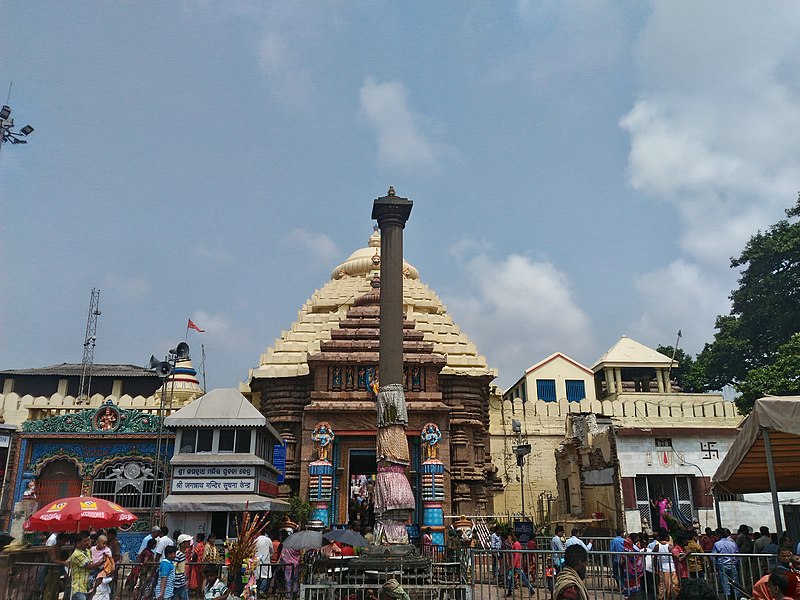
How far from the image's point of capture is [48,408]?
1173 inches

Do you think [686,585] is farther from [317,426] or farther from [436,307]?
[436,307]

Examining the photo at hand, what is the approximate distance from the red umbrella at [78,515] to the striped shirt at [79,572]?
10.3 feet

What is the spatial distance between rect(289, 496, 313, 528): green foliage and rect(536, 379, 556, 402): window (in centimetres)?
2640

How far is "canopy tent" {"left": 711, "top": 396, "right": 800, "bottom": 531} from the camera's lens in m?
10.6

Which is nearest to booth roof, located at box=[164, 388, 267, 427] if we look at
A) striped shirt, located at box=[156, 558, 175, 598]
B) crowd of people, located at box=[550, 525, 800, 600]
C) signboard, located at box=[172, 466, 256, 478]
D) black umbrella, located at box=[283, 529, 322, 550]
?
signboard, located at box=[172, 466, 256, 478]

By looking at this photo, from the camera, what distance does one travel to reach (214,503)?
18719mm

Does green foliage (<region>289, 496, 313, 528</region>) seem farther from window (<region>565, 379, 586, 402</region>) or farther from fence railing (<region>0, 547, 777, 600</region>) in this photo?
window (<region>565, 379, 586, 402</region>)

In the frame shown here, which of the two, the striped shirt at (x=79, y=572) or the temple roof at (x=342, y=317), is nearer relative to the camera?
the striped shirt at (x=79, y=572)

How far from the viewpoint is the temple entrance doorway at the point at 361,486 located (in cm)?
2439

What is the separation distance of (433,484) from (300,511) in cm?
441

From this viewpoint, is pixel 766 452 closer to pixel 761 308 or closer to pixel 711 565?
pixel 711 565

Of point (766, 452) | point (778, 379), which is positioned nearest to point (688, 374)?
point (778, 379)

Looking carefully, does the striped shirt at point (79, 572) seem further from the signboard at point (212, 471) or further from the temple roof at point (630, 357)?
the temple roof at point (630, 357)

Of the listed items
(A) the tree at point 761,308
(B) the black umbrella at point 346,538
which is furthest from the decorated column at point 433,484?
(A) the tree at point 761,308
